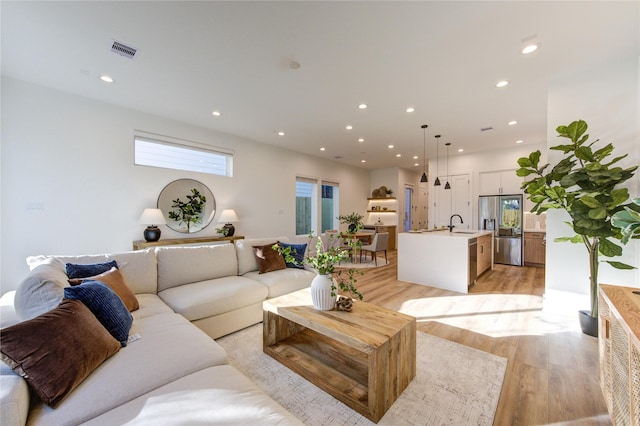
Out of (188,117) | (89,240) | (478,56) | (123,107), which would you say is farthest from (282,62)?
(89,240)

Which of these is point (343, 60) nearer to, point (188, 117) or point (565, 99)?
point (565, 99)

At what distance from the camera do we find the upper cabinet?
19.0 feet

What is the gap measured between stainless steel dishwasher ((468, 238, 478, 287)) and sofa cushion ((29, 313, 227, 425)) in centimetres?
386

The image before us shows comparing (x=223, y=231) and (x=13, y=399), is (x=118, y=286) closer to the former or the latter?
(x=13, y=399)

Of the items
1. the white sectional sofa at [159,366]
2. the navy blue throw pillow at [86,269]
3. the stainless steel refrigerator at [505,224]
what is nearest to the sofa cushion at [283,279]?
the white sectional sofa at [159,366]

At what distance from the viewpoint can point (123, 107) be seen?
3.83 meters

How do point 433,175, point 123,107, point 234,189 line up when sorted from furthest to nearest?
point 433,175 → point 234,189 → point 123,107

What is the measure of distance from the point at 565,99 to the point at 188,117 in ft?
17.3

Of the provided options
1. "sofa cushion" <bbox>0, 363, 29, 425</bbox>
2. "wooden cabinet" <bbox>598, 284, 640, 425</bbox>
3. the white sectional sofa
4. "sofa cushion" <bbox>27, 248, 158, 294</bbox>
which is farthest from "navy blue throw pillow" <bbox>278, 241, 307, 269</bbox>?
"wooden cabinet" <bbox>598, 284, 640, 425</bbox>

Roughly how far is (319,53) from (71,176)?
370 centimetres

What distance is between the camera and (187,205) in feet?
14.9

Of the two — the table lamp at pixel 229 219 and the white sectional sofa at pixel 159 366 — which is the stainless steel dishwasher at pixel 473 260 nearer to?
the white sectional sofa at pixel 159 366

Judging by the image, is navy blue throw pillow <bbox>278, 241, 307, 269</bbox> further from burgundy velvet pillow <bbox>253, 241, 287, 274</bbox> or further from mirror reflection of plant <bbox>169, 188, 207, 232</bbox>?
mirror reflection of plant <bbox>169, 188, 207, 232</bbox>

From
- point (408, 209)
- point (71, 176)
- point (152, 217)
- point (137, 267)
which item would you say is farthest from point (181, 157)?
point (408, 209)
